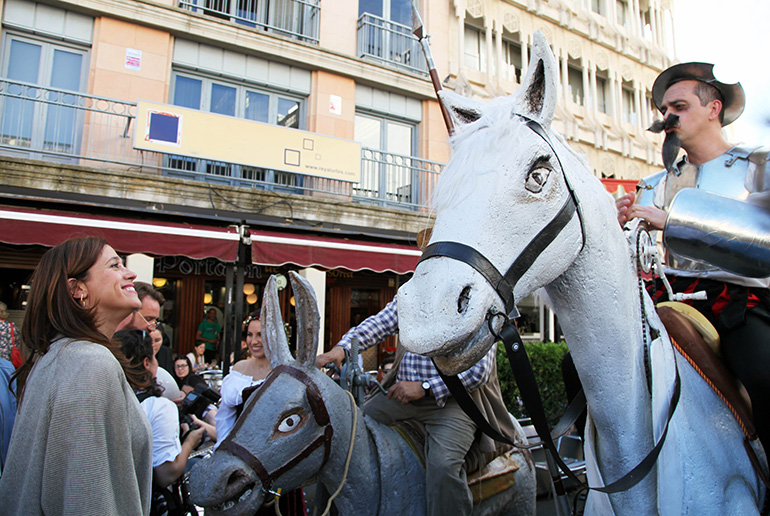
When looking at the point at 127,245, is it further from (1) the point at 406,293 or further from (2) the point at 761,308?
(2) the point at 761,308

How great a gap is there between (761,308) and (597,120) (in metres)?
14.9

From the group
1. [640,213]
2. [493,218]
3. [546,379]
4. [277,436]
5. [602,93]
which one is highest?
[602,93]

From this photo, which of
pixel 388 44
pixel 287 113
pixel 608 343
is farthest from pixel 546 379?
pixel 388 44

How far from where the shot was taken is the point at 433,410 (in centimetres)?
241

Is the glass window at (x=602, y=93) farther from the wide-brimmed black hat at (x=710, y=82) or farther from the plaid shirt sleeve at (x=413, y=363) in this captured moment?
the plaid shirt sleeve at (x=413, y=363)

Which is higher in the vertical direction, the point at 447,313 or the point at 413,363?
the point at 447,313

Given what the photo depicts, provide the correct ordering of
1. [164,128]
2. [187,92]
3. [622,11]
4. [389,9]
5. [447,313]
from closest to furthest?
1. [447,313]
2. [164,128]
3. [187,92]
4. [389,9]
5. [622,11]

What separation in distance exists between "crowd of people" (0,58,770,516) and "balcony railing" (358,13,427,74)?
35.1 ft

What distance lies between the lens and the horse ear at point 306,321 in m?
2.12

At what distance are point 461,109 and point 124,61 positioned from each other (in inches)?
381

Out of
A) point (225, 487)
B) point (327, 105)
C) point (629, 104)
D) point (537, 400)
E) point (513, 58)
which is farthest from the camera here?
point (629, 104)

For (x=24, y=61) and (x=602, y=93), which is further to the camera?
(x=602, y=93)

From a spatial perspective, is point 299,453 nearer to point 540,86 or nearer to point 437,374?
point 437,374

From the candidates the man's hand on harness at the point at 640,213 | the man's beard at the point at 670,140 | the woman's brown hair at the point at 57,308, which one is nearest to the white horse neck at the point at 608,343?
the man's hand on harness at the point at 640,213
